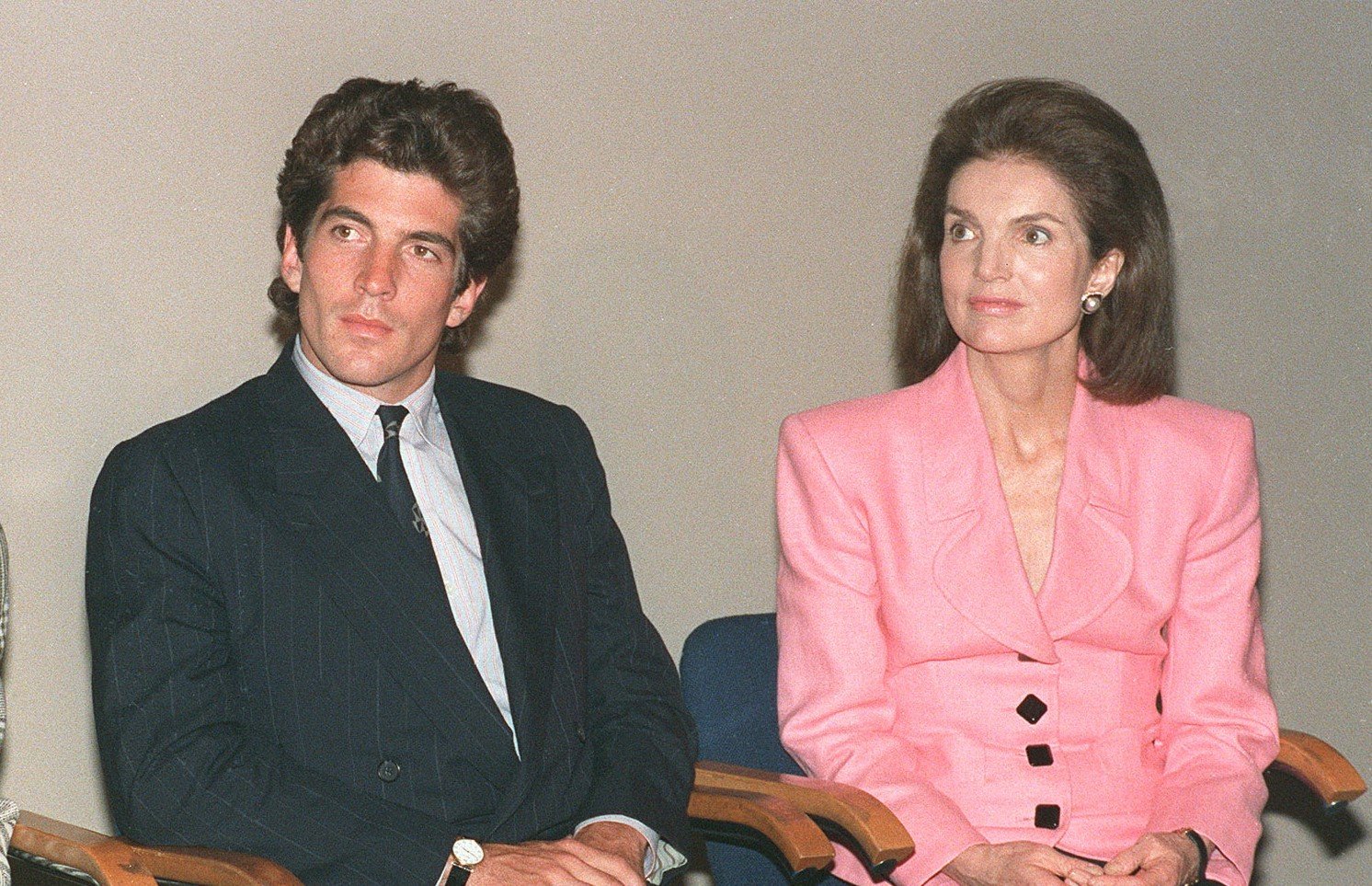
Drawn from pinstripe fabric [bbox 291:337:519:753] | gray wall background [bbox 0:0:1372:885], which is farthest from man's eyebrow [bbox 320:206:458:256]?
gray wall background [bbox 0:0:1372:885]

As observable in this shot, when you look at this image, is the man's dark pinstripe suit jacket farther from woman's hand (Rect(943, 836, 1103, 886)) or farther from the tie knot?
woman's hand (Rect(943, 836, 1103, 886))

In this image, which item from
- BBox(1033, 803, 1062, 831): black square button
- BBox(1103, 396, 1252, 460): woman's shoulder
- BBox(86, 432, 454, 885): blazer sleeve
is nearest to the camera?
BBox(86, 432, 454, 885): blazer sleeve

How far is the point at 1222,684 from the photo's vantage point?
10.0ft

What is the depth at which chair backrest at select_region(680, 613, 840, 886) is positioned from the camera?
124 inches

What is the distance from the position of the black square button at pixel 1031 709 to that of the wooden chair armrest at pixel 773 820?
423 millimetres

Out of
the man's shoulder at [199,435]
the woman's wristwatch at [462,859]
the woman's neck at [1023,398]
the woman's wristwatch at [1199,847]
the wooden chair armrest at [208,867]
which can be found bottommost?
the woman's wristwatch at [1199,847]

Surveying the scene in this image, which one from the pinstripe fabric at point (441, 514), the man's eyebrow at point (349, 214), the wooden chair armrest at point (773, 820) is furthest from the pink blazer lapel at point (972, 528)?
the man's eyebrow at point (349, 214)

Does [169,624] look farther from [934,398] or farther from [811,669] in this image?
[934,398]

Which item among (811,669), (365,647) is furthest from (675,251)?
(365,647)

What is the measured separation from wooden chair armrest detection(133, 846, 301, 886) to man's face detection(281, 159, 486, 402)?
0.78 meters

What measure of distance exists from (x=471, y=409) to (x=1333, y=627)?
2478 mm

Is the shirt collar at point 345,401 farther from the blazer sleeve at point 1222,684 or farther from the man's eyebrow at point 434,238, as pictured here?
the blazer sleeve at point 1222,684

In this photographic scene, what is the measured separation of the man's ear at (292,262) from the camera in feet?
9.62

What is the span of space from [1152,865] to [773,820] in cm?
61
